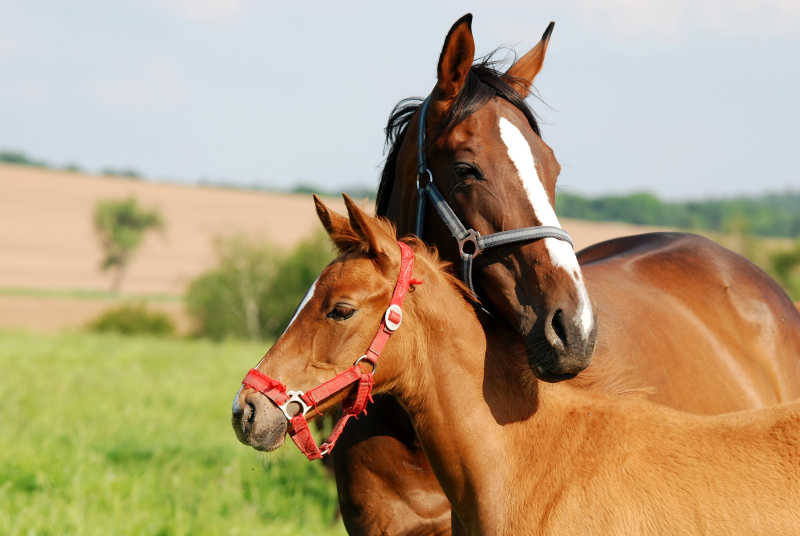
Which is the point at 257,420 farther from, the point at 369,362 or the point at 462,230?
the point at 462,230

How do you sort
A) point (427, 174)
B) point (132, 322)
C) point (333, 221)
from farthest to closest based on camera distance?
point (132, 322), point (427, 174), point (333, 221)

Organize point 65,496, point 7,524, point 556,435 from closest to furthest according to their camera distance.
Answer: point 556,435
point 7,524
point 65,496

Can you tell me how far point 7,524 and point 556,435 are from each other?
3844 mm

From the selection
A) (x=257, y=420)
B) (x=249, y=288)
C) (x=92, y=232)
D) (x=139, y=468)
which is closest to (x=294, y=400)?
(x=257, y=420)

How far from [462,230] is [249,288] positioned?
32.0 meters

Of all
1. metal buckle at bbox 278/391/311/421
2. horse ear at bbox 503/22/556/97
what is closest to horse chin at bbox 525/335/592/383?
metal buckle at bbox 278/391/311/421

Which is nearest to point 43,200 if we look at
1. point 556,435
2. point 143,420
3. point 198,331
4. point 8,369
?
point 198,331

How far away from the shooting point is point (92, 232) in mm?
56750

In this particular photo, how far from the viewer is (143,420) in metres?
10.7

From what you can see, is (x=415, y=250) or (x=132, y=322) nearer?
(x=415, y=250)

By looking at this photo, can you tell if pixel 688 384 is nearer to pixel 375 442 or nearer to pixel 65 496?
pixel 375 442

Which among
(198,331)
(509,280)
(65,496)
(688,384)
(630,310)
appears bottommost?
(198,331)

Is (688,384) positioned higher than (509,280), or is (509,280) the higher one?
(509,280)

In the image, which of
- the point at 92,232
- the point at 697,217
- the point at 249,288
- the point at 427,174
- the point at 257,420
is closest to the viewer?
the point at 257,420
